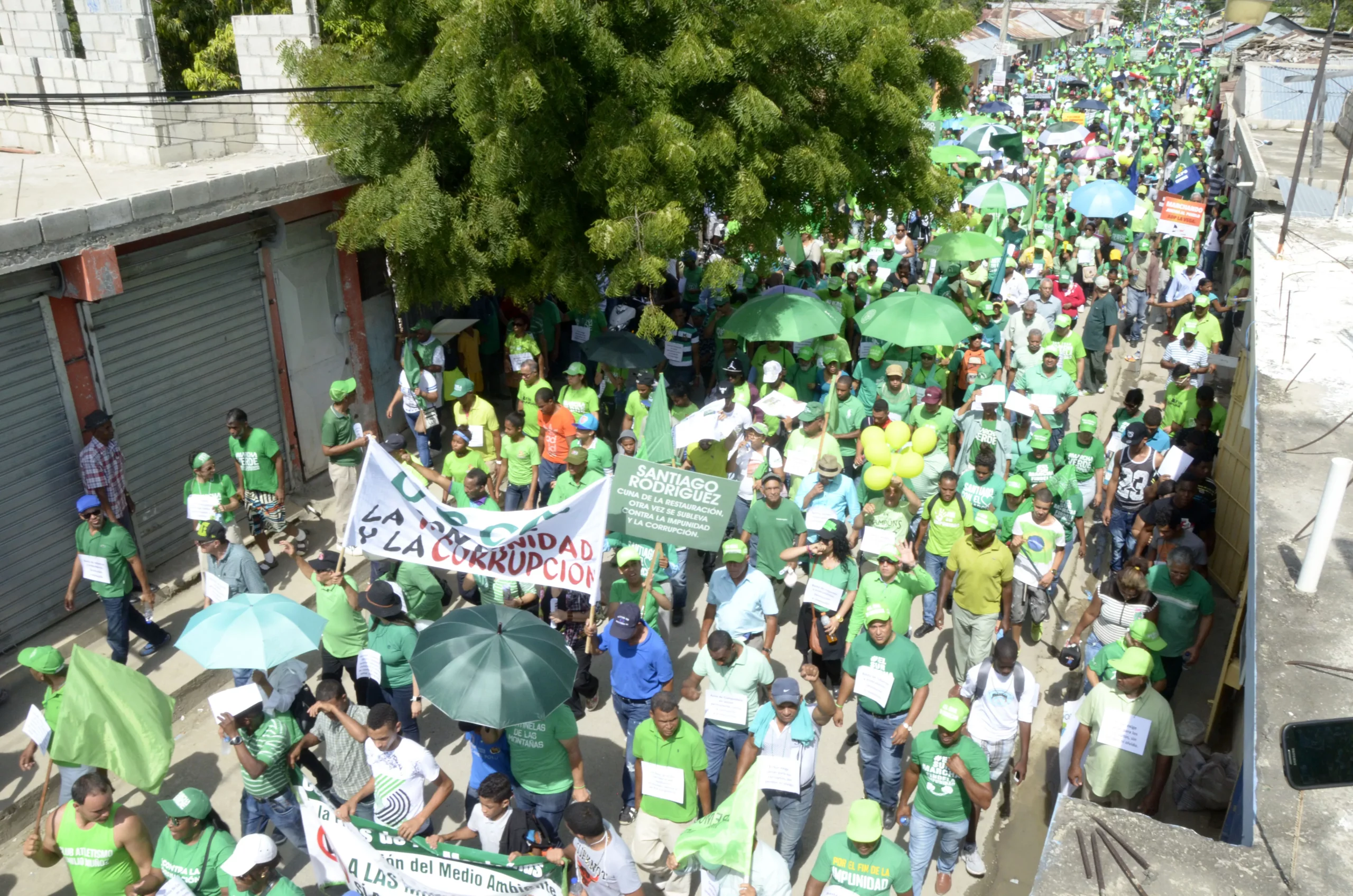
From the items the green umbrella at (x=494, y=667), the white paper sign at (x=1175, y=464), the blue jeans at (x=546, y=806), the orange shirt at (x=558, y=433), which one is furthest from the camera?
the orange shirt at (x=558, y=433)

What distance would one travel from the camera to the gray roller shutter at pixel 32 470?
8695 millimetres

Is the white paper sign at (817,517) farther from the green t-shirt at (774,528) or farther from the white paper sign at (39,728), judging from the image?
the white paper sign at (39,728)

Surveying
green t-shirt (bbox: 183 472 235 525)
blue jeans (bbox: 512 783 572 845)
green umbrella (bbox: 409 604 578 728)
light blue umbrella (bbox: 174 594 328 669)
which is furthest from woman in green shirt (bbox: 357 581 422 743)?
green t-shirt (bbox: 183 472 235 525)

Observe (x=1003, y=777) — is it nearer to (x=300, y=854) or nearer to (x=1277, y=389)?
(x=1277, y=389)

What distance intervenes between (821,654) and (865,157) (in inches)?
248

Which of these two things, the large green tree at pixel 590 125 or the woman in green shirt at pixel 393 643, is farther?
the large green tree at pixel 590 125

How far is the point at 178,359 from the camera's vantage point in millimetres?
10211

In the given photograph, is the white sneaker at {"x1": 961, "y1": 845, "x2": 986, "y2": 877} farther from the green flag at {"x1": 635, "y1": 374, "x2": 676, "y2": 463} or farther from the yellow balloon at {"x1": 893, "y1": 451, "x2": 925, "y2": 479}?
the green flag at {"x1": 635, "y1": 374, "x2": 676, "y2": 463}

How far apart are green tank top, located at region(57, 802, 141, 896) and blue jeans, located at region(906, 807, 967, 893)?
410 cm

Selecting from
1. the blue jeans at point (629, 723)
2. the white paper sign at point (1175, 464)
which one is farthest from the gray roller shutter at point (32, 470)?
the white paper sign at point (1175, 464)

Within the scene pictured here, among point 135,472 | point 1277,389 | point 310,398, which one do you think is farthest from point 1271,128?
point 135,472

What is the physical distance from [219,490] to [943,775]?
6.11 metres

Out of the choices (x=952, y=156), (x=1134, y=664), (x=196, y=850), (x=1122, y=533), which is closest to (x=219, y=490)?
(x=196, y=850)

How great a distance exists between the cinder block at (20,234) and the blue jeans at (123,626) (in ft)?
8.71
